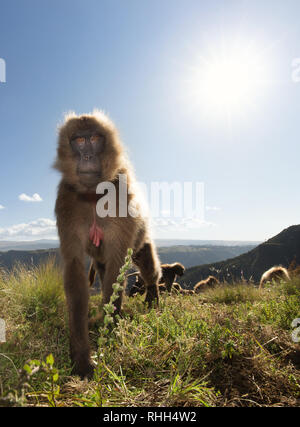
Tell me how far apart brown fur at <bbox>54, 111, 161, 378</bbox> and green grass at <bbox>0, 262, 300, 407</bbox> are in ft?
1.75

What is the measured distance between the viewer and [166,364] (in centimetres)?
250

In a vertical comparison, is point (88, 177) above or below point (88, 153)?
below

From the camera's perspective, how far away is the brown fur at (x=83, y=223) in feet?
10.4

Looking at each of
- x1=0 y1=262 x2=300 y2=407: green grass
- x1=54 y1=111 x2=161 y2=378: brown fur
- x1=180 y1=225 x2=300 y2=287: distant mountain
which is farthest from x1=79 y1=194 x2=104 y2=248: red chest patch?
x1=180 y1=225 x2=300 y2=287: distant mountain

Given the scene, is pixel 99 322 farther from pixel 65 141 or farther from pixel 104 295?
pixel 65 141

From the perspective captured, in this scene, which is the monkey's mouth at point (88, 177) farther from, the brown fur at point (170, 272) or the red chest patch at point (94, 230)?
the brown fur at point (170, 272)

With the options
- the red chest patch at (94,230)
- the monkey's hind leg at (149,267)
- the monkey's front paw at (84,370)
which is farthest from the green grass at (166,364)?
the monkey's hind leg at (149,267)

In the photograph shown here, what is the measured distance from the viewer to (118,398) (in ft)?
6.24

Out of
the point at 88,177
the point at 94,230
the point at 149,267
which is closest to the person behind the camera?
the point at 88,177

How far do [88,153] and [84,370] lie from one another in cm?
238

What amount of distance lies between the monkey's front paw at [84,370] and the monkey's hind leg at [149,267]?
2413 mm

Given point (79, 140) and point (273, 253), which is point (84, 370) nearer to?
point (79, 140)

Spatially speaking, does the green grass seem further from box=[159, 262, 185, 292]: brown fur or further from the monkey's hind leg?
box=[159, 262, 185, 292]: brown fur

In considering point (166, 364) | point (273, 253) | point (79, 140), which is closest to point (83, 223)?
point (79, 140)
